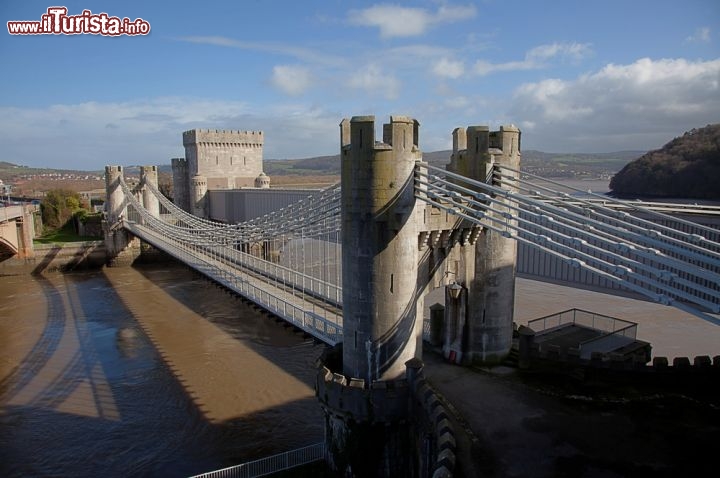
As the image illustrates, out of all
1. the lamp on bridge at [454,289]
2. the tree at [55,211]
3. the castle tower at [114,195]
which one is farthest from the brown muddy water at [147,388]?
the tree at [55,211]

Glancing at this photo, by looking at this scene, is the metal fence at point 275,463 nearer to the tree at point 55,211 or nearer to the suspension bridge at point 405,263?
the suspension bridge at point 405,263

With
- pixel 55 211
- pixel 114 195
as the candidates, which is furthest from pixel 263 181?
pixel 55 211

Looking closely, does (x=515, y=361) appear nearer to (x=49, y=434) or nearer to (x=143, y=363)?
(x=49, y=434)

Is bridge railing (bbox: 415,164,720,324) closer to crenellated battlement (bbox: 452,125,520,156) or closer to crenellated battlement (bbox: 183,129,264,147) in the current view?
crenellated battlement (bbox: 452,125,520,156)

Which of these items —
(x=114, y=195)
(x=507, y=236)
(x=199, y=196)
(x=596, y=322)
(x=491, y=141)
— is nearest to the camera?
(x=507, y=236)

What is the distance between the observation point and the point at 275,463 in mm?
10859

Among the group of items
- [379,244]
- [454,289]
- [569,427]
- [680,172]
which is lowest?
[569,427]

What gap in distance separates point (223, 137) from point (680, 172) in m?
30.9

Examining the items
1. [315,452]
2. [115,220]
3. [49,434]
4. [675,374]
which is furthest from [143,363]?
[115,220]

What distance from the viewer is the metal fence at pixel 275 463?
10602 mm

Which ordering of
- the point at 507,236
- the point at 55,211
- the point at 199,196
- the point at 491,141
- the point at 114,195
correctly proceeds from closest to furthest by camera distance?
the point at 507,236, the point at 491,141, the point at 114,195, the point at 199,196, the point at 55,211

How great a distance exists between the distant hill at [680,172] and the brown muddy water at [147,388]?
27.2 metres

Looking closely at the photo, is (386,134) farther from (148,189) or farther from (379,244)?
(148,189)

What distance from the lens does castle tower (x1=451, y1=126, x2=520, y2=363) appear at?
10711mm
